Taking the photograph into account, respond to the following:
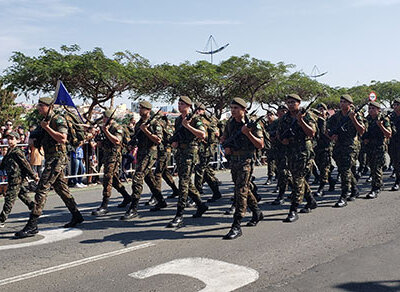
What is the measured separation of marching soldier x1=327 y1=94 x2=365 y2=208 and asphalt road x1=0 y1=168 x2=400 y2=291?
0.51 meters

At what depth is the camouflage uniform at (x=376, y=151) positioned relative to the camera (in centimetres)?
870

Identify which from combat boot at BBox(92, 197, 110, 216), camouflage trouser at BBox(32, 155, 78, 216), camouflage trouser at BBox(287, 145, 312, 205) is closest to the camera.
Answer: camouflage trouser at BBox(32, 155, 78, 216)

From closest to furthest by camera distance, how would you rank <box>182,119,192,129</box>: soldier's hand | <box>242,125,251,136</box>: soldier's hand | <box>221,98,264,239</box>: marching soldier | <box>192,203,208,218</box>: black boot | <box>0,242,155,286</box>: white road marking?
<box>0,242,155,286</box>: white road marking → <box>242,125,251,136</box>: soldier's hand → <box>221,98,264,239</box>: marching soldier → <box>182,119,192,129</box>: soldier's hand → <box>192,203,208,218</box>: black boot

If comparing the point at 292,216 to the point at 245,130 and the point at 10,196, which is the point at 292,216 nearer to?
the point at 245,130

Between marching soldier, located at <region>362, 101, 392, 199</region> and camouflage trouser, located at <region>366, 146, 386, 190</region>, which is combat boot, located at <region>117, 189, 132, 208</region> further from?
camouflage trouser, located at <region>366, 146, 386, 190</region>

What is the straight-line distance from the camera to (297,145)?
269 inches

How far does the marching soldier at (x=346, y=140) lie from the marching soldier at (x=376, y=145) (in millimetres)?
888

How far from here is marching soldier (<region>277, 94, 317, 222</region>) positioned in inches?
262

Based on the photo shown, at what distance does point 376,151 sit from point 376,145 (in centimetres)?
13

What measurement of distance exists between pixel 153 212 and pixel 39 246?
250 cm

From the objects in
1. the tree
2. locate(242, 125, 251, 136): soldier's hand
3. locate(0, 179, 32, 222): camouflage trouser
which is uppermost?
the tree

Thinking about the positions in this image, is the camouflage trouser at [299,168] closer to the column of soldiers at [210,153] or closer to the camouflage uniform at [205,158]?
the column of soldiers at [210,153]

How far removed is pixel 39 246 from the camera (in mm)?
5578

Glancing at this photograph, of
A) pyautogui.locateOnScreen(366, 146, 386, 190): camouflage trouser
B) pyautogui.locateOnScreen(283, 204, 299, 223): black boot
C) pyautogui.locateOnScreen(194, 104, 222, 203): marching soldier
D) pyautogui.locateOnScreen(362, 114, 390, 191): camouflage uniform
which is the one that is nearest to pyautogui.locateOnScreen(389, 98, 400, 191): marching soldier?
pyautogui.locateOnScreen(362, 114, 390, 191): camouflage uniform
